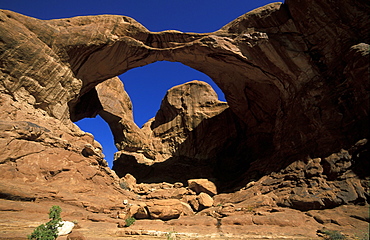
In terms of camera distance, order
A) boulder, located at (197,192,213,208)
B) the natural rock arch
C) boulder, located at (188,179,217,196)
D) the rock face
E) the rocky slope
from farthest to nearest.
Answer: the rock face, boulder, located at (188,179,217,196), boulder, located at (197,192,213,208), the natural rock arch, the rocky slope

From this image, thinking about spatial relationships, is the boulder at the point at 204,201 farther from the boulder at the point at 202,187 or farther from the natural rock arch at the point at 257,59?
the natural rock arch at the point at 257,59

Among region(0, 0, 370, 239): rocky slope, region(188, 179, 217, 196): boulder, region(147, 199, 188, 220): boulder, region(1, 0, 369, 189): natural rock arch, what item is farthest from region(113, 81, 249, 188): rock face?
region(147, 199, 188, 220): boulder

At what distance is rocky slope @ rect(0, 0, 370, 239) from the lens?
12.8 meters

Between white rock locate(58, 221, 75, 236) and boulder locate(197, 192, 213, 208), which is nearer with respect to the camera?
white rock locate(58, 221, 75, 236)

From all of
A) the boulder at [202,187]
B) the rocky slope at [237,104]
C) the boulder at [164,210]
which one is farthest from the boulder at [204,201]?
the boulder at [164,210]

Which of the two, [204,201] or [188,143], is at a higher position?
[188,143]

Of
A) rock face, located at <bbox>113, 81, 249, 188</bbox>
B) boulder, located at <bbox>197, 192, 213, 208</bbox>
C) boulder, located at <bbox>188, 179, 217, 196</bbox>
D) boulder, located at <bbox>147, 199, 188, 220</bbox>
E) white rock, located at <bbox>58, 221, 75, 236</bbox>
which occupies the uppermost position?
rock face, located at <bbox>113, 81, 249, 188</bbox>

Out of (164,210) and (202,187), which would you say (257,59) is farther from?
(164,210)

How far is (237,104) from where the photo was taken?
27.7m

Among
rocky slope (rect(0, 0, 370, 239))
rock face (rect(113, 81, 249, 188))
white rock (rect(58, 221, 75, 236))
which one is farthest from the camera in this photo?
rock face (rect(113, 81, 249, 188))

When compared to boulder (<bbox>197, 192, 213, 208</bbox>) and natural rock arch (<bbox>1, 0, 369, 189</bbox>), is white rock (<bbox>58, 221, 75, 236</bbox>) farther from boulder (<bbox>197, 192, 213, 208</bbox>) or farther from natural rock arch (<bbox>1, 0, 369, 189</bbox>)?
natural rock arch (<bbox>1, 0, 369, 189</bbox>)

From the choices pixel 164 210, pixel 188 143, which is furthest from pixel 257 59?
pixel 188 143

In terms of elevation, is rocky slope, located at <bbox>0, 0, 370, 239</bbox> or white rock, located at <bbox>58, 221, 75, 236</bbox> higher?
rocky slope, located at <bbox>0, 0, 370, 239</bbox>

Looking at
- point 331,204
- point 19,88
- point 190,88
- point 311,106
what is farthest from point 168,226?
point 190,88
